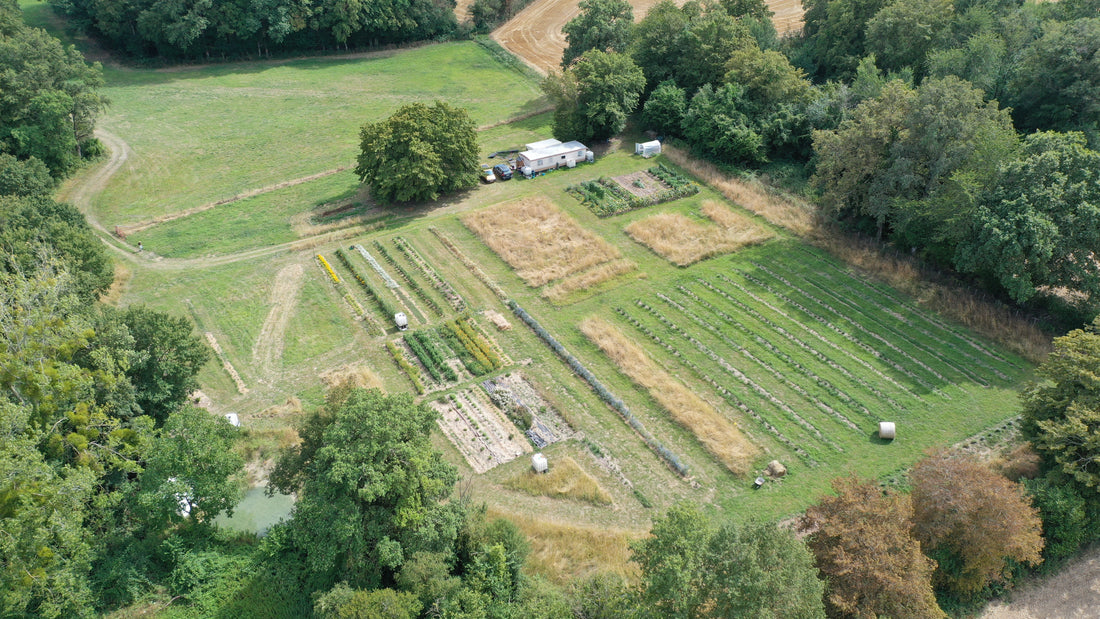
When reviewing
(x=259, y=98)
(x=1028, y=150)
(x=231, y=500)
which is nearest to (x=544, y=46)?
(x=259, y=98)

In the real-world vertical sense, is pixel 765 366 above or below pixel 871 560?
below

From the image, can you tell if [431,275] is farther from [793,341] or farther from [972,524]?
[972,524]

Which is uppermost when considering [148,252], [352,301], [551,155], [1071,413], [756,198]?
[551,155]

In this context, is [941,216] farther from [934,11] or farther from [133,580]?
[133,580]

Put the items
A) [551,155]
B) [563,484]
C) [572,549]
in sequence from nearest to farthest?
[572,549]
[563,484]
[551,155]

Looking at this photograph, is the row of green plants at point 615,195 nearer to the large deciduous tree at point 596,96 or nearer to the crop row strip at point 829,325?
the large deciduous tree at point 596,96

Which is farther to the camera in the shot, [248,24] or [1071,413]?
[248,24]

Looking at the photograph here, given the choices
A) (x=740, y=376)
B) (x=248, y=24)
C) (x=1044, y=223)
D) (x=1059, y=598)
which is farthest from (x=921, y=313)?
(x=248, y=24)

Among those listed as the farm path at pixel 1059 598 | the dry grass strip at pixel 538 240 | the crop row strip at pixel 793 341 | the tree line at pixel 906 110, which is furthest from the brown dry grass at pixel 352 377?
the tree line at pixel 906 110
